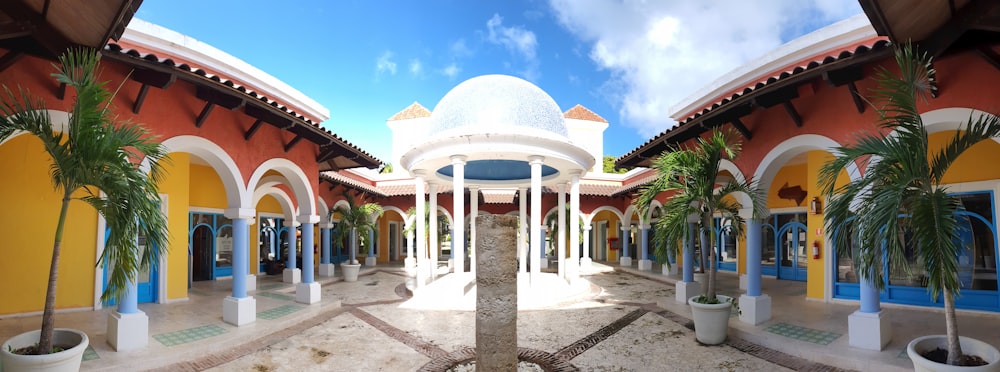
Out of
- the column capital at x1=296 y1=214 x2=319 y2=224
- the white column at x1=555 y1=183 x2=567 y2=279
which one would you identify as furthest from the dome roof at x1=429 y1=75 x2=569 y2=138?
the column capital at x1=296 y1=214 x2=319 y2=224

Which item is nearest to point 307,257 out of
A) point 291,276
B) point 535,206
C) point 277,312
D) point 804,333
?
point 277,312

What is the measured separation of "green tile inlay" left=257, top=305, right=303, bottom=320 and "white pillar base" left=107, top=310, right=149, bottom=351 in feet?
7.60

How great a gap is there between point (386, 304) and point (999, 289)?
11752mm

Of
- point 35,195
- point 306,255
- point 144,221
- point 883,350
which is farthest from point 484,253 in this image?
point 35,195

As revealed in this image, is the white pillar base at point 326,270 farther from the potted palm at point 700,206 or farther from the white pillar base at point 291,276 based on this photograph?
the potted palm at point 700,206

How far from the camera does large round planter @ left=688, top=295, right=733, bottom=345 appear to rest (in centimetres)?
708

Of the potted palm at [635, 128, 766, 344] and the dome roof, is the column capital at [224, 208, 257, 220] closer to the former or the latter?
the dome roof

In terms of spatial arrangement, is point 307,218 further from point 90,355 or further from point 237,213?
point 90,355

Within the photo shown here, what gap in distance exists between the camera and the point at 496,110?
34.9 feet

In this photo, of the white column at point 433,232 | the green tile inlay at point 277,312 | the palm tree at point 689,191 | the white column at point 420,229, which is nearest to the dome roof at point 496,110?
the white column at point 420,229

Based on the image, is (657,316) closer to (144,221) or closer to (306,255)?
(306,255)

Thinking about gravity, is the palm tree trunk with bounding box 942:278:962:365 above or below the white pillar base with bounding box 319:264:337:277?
above

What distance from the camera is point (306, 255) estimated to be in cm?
1020

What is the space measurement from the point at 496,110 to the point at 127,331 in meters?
7.53
